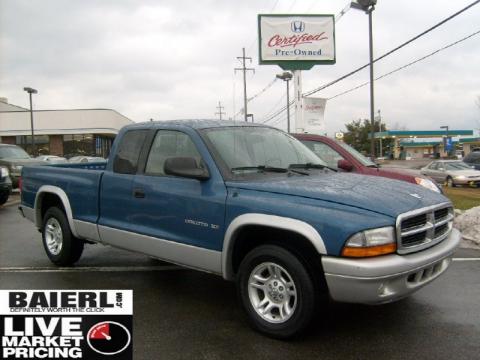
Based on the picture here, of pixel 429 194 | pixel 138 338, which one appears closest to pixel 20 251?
pixel 138 338

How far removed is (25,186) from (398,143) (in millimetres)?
80311

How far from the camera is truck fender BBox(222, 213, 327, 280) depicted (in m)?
3.61

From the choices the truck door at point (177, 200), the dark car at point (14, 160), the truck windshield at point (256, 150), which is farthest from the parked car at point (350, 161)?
the dark car at point (14, 160)

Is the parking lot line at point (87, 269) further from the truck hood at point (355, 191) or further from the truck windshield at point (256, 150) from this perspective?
the truck hood at point (355, 191)

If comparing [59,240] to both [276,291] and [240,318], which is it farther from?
[276,291]

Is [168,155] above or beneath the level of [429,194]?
above

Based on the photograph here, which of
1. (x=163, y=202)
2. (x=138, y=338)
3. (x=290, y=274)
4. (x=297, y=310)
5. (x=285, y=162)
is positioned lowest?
(x=138, y=338)

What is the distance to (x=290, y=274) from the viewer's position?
378 cm

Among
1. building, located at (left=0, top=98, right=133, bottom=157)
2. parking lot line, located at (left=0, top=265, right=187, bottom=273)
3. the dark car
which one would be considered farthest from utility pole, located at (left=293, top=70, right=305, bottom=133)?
building, located at (left=0, top=98, right=133, bottom=157)

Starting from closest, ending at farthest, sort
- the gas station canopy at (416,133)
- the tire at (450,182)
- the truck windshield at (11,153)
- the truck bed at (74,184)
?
the truck bed at (74,184), the truck windshield at (11,153), the tire at (450,182), the gas station canopy at (416,133)

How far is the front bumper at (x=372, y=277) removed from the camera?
3.47 metres

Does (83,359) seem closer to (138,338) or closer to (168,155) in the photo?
(138,338)

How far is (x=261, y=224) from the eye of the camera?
12.8 feet

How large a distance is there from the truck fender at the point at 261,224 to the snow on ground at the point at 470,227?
4855 mm
